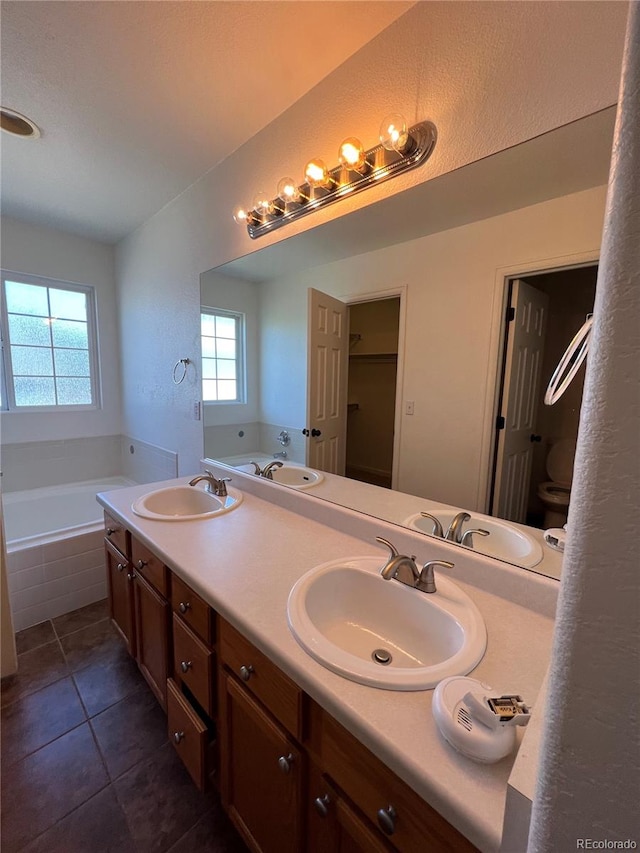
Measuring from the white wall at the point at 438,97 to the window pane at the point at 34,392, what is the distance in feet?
5.12

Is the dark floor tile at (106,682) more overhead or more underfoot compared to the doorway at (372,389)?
more underfoot

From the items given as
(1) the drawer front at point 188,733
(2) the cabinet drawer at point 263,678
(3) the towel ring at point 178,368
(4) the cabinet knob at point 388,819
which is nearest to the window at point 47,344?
(3) the towel ring at point 178,368

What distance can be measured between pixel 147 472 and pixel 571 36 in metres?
3.14

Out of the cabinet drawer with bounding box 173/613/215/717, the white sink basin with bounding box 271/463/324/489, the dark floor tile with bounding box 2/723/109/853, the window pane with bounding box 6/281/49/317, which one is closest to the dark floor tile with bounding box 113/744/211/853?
the dark floor tile with bounding box 2/723/109/853

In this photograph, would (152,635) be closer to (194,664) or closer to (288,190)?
(194,664)

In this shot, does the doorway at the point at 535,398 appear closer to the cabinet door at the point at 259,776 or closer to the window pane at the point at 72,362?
the cabinet door at the point at 259,776

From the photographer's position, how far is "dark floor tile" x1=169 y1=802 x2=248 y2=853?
1.05m

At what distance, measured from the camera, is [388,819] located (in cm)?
57

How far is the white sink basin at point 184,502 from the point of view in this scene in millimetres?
1563

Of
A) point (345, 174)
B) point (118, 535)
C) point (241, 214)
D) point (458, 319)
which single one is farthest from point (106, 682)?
point (345, 174)

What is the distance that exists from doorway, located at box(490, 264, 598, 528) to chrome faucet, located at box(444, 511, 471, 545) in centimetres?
9

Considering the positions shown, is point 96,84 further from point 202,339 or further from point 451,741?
point 451,741

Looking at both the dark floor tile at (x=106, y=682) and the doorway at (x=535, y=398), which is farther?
the dark floor tile at (x=106, y=682)

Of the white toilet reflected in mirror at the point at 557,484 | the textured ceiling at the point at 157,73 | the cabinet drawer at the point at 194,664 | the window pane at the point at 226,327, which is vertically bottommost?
the cabinet drawer at the point at 194,664
